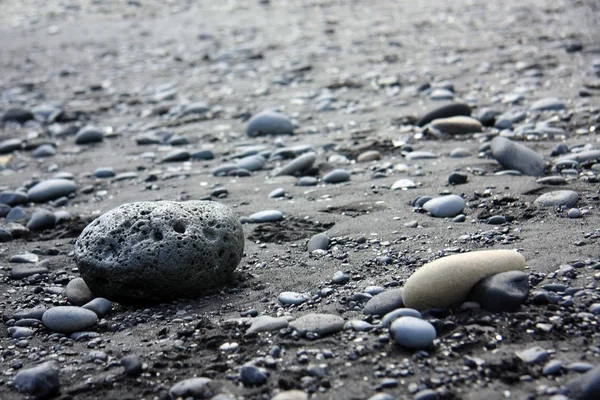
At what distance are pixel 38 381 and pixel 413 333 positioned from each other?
129 centimetres

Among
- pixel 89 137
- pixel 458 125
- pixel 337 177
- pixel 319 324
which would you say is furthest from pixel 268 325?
pixel 89 137

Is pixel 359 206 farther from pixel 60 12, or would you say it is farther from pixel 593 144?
pixel 60 12

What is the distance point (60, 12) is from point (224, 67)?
6161 millimetres

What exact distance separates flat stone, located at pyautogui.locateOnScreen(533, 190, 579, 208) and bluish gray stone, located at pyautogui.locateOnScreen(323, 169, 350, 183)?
128cm

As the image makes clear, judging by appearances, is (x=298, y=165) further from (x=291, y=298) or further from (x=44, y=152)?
(x=44, y=152)

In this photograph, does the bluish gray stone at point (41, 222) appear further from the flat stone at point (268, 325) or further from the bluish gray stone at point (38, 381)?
the flat stone at point (268, 325)

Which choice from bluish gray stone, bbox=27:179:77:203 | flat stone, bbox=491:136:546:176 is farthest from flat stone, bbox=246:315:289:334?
bluish gray stone, bbox=27:179:77:203

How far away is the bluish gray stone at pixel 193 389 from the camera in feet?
7.67

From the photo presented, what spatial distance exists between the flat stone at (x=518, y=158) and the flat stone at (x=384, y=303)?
5.73 ft

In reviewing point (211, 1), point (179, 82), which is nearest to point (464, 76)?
point (179, 82)

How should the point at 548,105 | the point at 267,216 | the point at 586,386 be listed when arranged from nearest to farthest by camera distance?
the point at 586,386
the point at 267,216
the point at 548,105

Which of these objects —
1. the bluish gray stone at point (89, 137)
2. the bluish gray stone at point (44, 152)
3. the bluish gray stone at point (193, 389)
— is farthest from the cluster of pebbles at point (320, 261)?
the bluish gray stone at point (89, 137)

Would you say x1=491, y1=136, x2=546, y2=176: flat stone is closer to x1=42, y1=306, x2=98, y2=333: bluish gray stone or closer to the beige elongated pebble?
the beige elongated pebble

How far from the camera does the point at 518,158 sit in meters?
4.28
